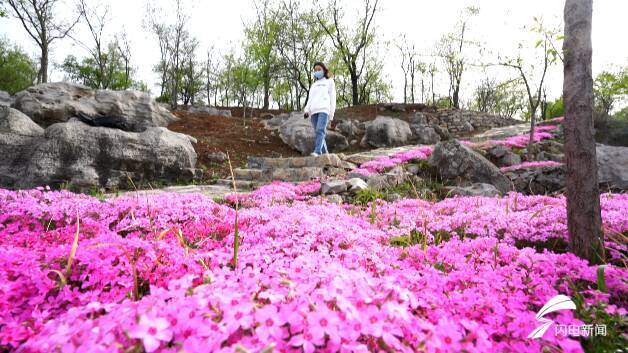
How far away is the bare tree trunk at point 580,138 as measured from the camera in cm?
283

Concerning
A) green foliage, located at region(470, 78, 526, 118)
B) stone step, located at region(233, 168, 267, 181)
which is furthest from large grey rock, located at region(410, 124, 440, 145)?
green foliage, located at region(470, 78, 526, 118)

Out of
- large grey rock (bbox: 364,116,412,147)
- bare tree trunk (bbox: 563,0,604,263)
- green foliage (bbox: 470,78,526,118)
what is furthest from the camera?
green foliage (bbox: 470,78,526,118)

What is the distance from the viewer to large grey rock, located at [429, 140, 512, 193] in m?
9.00

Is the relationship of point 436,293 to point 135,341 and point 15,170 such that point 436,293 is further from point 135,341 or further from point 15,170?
point 15,170

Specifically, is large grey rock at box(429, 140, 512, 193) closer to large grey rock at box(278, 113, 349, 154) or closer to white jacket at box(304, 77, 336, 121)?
white jacket at box(304, 77, 336, 121)

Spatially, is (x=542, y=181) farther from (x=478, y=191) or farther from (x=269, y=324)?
(x=269, y=324)

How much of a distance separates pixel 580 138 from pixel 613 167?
771 centimetres

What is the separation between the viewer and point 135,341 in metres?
1.22

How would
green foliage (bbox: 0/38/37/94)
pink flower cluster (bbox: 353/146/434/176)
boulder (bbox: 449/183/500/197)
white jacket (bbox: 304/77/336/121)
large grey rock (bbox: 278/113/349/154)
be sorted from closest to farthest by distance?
boulder (bbox: 449/183/500/197) < pink flower cluster (bbox: 353/146/434/176) < white jacket (bbox: 304/77/336/121) < large grey rock (bbox: 278/113/349/154) < green foliage (bbox: 0/38/37/94)

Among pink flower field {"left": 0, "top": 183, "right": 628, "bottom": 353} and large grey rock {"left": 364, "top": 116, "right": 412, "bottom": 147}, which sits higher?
large grey rock {"left": 364, "top": 116, "right": 412, "bottom": 147}

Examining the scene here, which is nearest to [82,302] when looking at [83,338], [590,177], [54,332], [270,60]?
[54,332]

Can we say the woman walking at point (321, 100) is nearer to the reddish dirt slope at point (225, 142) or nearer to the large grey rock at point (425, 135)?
the reddish dirt slope at point (225, 142)

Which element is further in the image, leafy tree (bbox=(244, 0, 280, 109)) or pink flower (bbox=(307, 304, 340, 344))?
leafy tree (bbox=(244, 0, 280, 109))

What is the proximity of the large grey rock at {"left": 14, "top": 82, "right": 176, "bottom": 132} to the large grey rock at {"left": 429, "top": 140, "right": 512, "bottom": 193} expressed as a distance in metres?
10.6
